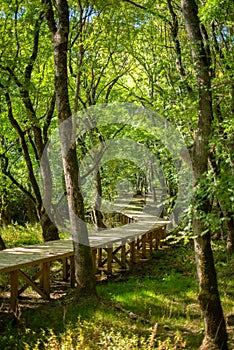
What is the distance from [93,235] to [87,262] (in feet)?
13.1

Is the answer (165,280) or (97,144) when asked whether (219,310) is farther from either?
(97,144)

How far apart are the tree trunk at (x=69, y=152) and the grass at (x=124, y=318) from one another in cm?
52

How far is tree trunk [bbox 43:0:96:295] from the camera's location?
671 centimetres

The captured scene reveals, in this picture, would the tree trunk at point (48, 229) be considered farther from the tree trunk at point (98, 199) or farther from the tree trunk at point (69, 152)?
the tree trunk at point (69, 152)

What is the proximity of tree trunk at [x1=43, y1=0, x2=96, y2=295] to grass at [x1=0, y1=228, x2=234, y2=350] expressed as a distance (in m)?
0.52

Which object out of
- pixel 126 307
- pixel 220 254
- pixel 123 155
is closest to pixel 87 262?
pixel 126 307

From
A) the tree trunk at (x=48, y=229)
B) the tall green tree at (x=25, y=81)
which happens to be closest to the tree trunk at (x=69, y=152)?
the tall green tree at (x=25, y=81)

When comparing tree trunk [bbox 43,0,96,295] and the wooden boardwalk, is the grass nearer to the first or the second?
the wooden boardwalk

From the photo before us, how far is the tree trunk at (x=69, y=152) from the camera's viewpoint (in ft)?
22.0

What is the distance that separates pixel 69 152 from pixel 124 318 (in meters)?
2.80

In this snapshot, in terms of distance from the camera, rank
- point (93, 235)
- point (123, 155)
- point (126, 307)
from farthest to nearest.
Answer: point (123, 155)
point (93, 235)
point (126, 307)

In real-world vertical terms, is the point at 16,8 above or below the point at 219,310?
above

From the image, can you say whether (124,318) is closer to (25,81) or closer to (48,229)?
(48,229)

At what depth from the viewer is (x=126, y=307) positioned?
6.71m
